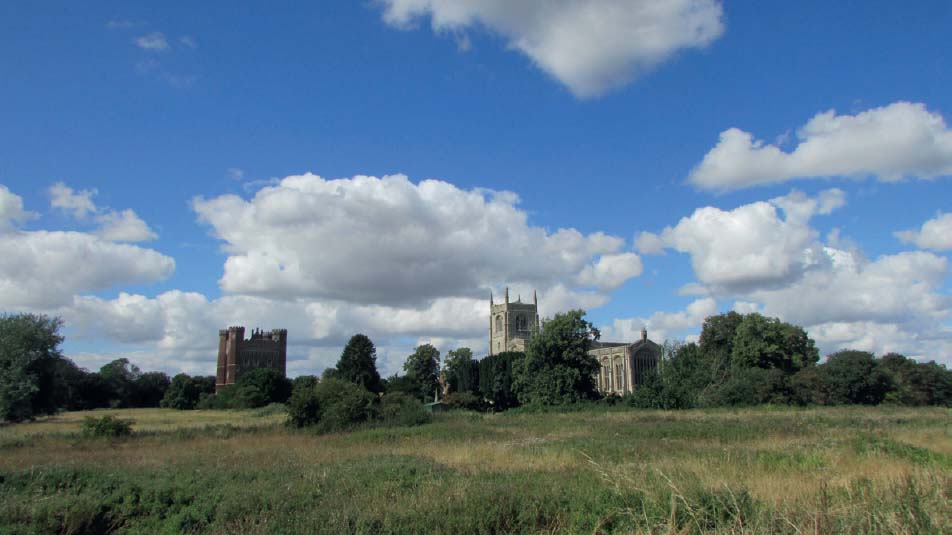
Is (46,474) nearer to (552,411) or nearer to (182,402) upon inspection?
(552,411)

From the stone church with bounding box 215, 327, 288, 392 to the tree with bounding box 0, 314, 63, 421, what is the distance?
74.3 m

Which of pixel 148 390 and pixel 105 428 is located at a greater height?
pixel 148 390

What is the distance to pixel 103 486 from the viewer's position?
11.2 m

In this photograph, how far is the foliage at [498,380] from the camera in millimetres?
74000

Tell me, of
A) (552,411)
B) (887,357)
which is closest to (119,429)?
(552,411)

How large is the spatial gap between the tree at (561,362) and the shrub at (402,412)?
73.6ft

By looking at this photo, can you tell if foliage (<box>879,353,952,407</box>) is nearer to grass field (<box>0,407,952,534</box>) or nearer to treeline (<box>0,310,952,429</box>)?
treeline (<box>0,310,952,429</box>)

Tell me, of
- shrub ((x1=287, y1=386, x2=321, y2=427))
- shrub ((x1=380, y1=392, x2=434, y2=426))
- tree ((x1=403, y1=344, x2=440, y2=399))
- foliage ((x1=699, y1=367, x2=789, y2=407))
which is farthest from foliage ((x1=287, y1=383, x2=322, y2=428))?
tree ((x1=403, y1=344, x2=440, y2=399))

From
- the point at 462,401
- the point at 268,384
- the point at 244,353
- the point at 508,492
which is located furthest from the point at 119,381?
the point at 508,492

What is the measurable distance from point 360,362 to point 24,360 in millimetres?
43320

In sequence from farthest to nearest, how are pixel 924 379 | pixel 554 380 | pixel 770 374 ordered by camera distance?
1. pixel 924 379
2. pixel 554 380
3. pixel 770 374

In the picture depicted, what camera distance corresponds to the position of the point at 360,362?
81500 mm

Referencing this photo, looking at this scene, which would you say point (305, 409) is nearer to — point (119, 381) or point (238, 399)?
point (238, 399)

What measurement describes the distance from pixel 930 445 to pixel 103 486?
66.7 ft
